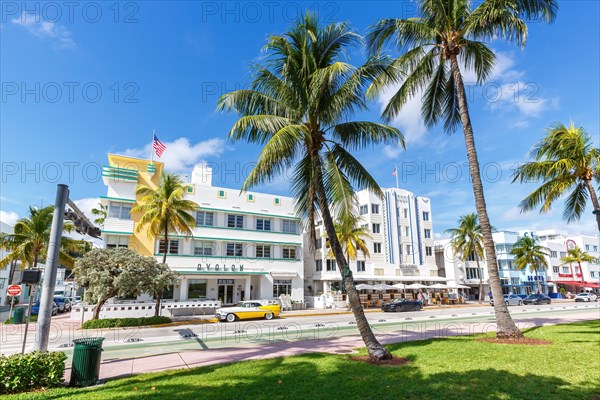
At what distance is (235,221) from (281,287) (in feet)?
29.0

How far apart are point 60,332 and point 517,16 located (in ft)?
88.5

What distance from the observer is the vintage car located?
26.0 meters

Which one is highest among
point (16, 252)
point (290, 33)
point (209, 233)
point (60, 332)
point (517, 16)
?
point (517, 16)

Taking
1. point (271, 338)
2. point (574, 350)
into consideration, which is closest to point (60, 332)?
point (271, 338)

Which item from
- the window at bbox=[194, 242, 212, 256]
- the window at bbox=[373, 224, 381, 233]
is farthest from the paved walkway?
the window at bbox=[373, 224, 381, 233]

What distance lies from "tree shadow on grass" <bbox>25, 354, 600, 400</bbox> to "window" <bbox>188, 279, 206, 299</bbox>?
2691 cm

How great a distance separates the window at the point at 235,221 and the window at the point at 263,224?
6.15 ft

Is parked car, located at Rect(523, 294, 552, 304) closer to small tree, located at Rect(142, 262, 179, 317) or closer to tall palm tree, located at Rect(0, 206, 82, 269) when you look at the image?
small tree, located at Rect(142, 262, 179, 317)

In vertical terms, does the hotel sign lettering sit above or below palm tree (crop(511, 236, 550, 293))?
below

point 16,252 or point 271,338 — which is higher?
point 16,252

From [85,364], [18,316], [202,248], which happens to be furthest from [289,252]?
[85,364]

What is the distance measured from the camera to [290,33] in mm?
12562

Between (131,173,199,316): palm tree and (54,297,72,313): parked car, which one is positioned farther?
(54,297,72,313): parked car

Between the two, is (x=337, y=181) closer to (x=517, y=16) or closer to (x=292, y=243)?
(x=517, y=16)
